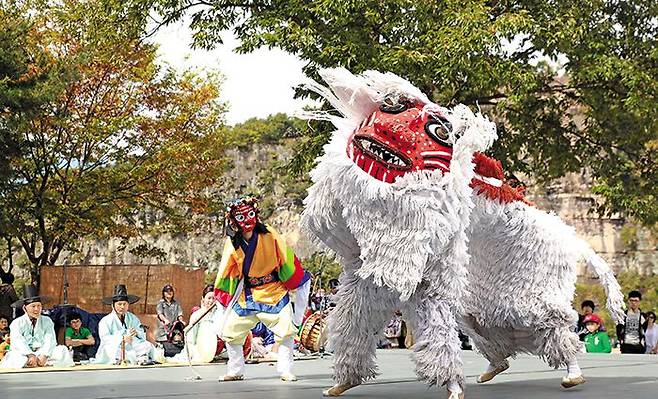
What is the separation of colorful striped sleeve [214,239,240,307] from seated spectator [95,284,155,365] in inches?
131

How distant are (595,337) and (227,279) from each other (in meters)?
6.82

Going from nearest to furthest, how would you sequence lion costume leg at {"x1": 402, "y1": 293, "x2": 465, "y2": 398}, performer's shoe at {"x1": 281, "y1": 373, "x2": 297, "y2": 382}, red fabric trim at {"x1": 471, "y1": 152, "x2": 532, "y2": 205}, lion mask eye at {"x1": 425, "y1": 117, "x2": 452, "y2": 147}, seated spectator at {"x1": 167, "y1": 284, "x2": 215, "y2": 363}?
lion costume leg at {"x1": 402, "y1": 293, "x2": 465, "y2": 398}
lion mask eye at {"x1": 425, "y1": 117, "x2": 452, "y2": 147}
red fabric trim at {"x1": 471, "y1": 152, "x2": 532, "y2": 205}
performer's shoe at {"x1": 281, "y1": 373, "x2": 297, "y2": 382}
seated spectator at {"x1": 167, "y1": 284, "x2": 215, "y2": 363}

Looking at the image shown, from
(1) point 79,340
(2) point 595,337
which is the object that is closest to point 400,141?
(1) point 79,340

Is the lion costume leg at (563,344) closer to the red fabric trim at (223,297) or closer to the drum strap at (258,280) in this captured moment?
the drum strap at (258,280)

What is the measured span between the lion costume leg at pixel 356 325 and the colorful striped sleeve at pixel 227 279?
195 cm

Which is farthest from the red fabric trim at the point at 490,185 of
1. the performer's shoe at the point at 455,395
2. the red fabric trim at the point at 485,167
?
the performer's shoe at the point at 455,395

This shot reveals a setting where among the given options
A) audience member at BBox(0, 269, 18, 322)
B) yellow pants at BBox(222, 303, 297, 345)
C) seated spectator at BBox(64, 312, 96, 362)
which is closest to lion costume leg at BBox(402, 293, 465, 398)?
yellow pants at BBox(222, 303, 297, 345)

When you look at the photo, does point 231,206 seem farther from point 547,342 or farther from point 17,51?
point 17,51

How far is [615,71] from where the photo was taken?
15.9m

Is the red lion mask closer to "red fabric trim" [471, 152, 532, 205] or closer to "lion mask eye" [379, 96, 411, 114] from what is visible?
"lion mask eye" [379, 96, 411, 114]

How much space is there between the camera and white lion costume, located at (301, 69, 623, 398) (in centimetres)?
588

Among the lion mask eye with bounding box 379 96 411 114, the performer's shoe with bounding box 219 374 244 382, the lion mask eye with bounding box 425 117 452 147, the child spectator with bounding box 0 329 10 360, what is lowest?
the performer's shoe with bounding box 219 374 244 382

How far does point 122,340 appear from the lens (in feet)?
37.1

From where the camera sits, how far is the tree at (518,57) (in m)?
14.9
